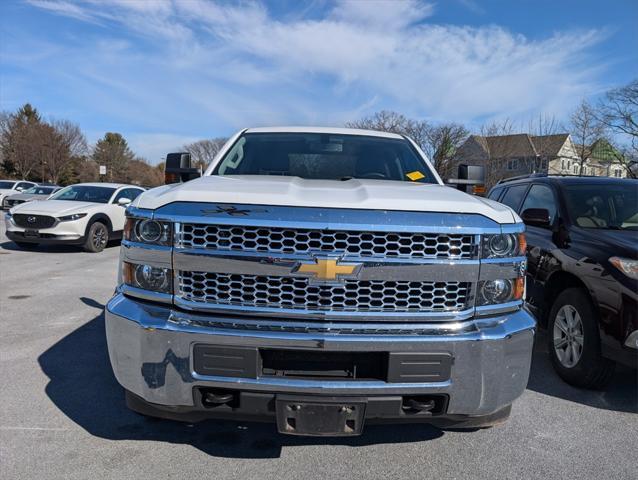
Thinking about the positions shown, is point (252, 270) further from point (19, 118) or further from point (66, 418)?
point (19, 118)

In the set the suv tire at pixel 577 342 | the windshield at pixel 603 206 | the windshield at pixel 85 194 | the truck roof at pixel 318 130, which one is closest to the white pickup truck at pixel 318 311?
the suv tire at pixel 577 342

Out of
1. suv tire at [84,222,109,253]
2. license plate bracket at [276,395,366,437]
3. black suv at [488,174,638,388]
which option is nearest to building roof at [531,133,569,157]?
suv tire at [84,222,109,253]

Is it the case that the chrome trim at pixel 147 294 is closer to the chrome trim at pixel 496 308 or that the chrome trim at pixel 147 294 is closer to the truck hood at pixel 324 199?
the truck hood at pixel 324 199

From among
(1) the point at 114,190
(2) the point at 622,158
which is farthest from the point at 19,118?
(2) the point at 622,158

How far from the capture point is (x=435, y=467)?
2.53m

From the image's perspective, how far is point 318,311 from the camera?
7.09 feet

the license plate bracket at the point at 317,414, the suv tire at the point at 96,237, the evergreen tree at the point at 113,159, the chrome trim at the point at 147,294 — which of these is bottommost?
the suv tire at the point at 96,237

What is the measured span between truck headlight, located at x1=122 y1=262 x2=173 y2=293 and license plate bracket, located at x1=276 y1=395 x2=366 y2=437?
74cm

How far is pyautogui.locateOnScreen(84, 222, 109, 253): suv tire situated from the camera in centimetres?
1024

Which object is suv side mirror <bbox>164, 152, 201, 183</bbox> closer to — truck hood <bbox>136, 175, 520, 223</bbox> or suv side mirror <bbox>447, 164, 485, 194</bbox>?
truck hood <bbox>136, 175, 520, 223</bbox>

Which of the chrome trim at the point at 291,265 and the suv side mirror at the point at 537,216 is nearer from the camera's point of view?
the chrome trim at the point at 291,265

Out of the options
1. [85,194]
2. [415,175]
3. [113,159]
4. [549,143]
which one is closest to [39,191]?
[85,194]

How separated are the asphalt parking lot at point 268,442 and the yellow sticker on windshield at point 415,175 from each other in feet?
5.82

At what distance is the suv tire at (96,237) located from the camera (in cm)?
1024
